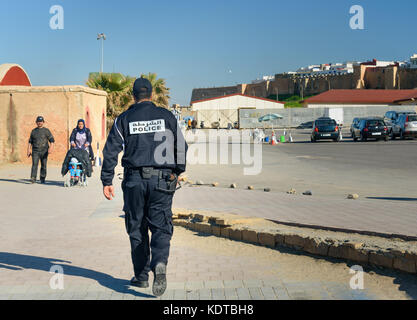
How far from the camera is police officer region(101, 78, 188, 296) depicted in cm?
502

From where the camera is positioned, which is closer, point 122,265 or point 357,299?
point 357,299

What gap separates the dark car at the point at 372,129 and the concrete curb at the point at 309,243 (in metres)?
28.2

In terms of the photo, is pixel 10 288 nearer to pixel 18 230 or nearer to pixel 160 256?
pixel 160 256

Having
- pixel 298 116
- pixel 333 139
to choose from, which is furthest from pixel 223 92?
pixel 333 139

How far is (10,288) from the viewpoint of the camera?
17.2 ft

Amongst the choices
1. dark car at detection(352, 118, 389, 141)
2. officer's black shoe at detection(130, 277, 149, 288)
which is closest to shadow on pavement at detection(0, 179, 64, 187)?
officer's black shoe at detection(130, 277, 149, 288)

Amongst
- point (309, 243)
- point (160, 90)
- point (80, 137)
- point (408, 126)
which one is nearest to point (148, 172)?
point (309, 243)

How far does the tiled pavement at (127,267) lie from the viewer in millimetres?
5023

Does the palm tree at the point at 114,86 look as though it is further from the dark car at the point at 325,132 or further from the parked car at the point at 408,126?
the parked car at the point at 408,126

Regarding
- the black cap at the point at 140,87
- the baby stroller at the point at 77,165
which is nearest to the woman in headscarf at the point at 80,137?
the baby stroller at the point at 77,165

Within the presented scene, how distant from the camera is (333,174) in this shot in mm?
16688

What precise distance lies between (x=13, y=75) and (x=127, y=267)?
20.8 meters
